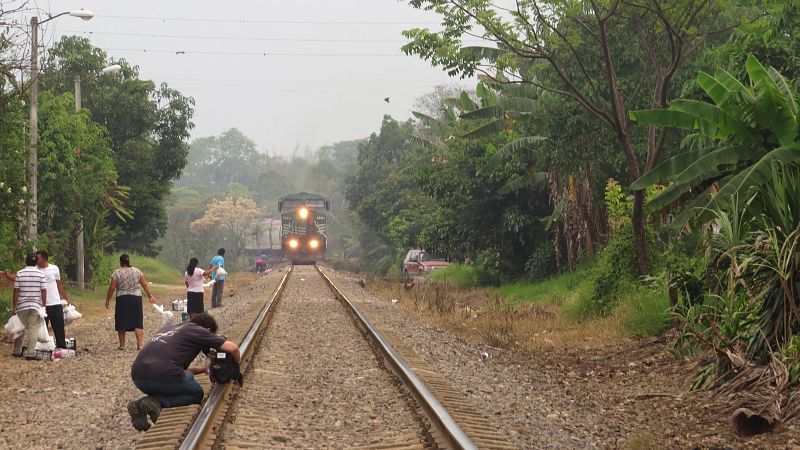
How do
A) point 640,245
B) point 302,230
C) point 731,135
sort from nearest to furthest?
point 731,135 < point 640,245 < point 302,230

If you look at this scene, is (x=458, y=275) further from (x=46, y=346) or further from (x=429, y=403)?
(x=429, y=403)

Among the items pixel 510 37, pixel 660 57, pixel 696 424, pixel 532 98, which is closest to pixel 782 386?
pixel 696 424

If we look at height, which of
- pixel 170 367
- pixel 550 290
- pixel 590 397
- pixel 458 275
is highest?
pixel 170 367

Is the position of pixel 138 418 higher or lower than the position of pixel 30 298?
lower

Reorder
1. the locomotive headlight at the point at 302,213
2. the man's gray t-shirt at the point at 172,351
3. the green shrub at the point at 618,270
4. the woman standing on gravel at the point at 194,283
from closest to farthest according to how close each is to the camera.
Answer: the man's gray t-shirt at the point at 172,351
the green shrub at the point at 618,270
the woman standing on gravel at the point at 194,283
the locomotive headlight at the point at 302,213

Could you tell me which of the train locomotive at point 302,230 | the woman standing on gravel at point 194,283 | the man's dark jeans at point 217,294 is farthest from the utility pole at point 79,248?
the train locomotive at point 302,230

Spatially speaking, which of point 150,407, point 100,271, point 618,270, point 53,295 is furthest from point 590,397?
point 100,271

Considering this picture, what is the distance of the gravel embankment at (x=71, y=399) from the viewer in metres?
8.44

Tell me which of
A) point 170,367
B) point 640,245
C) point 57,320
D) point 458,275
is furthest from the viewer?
point 458,275

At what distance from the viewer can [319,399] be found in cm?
1012

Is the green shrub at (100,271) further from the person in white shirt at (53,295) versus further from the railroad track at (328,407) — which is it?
the railroad track at (328,407)

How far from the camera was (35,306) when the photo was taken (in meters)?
13.9

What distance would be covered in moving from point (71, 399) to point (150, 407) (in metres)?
2.97

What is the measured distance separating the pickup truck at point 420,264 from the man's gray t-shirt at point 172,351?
99.5 ft
